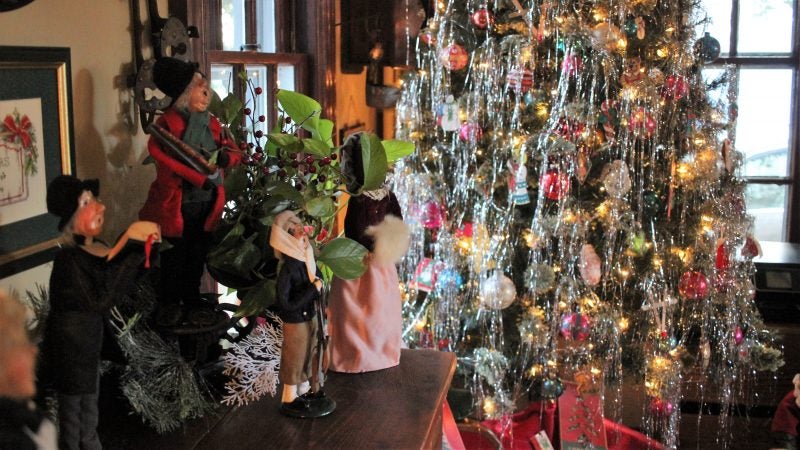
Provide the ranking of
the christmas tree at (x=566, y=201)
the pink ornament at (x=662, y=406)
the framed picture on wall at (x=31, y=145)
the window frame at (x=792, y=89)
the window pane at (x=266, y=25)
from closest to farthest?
the framed picture on wall at (x=31, y=145)
the window pane at (x=266, y=25)
the christmas tree at (x=566, y=201)
the pink ornament at (x=662, y=406)
the window frame at (x=792, y=89)

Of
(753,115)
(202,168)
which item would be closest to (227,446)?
(202,168)

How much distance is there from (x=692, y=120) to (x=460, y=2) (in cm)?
84

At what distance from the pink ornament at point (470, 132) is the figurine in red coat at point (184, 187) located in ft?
5.03

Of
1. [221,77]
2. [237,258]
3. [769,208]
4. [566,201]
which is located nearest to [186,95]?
[237,258]

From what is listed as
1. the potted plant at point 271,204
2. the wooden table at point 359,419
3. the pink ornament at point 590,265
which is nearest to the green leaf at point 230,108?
the potted plant at point 271,204

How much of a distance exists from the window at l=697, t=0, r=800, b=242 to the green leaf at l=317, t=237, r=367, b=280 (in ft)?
12.9

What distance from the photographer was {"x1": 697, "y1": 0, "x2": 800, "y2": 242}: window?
4.70 m

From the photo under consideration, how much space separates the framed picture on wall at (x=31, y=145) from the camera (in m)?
1.09

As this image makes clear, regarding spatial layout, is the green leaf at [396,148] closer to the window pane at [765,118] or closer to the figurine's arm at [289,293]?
the figurine's arm at [289,293]

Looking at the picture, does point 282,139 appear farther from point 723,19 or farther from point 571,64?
point 723,19

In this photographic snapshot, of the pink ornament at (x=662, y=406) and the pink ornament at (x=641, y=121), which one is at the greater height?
the pink ornament at (x=641, y=121)

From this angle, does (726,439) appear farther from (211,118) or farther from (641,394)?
(211,118)

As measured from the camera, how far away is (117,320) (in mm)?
1123

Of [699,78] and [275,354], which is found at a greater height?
[699,78]
